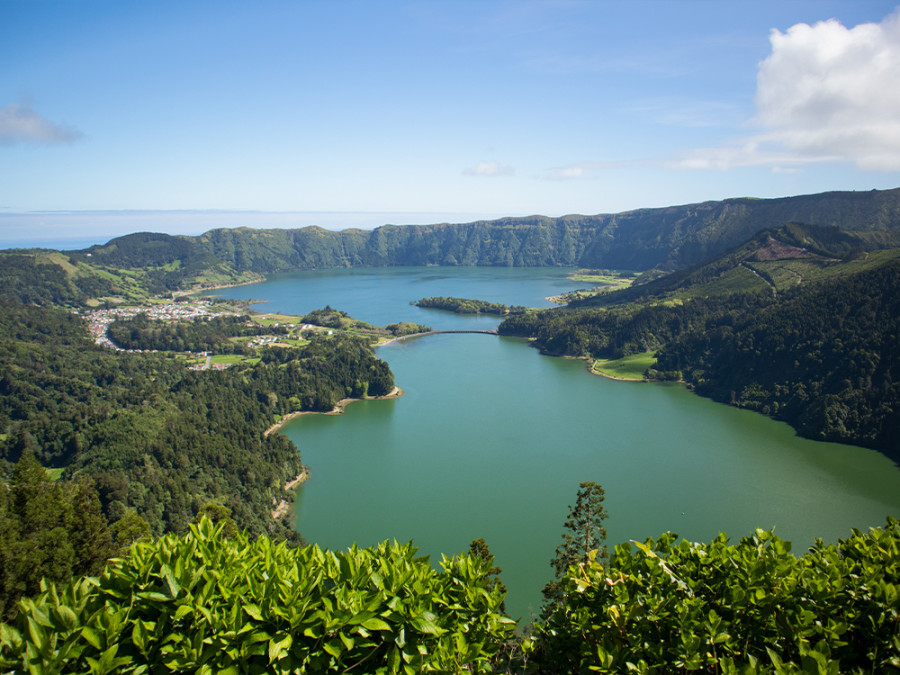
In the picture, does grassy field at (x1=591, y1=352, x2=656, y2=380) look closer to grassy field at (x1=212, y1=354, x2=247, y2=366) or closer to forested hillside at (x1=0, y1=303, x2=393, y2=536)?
forested hillside at (x1=0, y1=303, x2=393, y2=536)

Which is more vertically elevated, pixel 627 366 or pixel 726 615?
pixel 726 615

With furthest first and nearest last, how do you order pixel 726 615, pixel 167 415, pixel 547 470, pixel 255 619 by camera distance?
pixel 167 415 → pixel 547 470 → pixel 726 615 → pixel 255 619

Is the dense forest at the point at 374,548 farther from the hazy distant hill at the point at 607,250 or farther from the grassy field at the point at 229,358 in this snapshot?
the grassy field at the point at 229,358

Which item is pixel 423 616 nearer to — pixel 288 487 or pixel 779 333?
pixel 288 487

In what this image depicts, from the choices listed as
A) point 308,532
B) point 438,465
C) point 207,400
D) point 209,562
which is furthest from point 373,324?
point 209,562

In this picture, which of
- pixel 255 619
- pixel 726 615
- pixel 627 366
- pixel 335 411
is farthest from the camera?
pixel 627 366

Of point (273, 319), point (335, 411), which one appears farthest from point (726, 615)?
point (273, 319)

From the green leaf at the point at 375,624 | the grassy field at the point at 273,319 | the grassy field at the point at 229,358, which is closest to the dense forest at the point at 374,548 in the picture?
the green leaf at the point at 375,624
